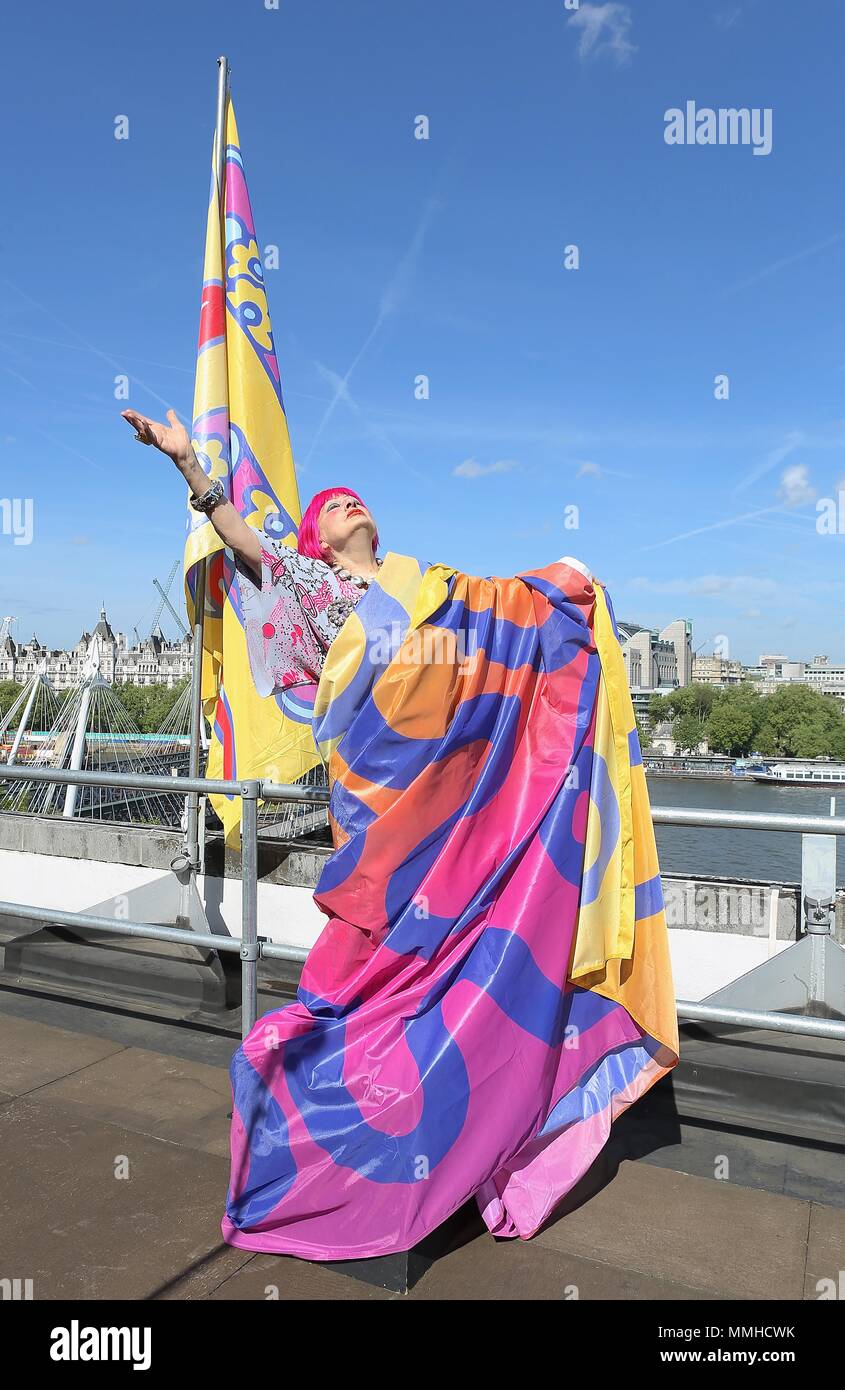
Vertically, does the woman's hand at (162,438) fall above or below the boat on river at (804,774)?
above

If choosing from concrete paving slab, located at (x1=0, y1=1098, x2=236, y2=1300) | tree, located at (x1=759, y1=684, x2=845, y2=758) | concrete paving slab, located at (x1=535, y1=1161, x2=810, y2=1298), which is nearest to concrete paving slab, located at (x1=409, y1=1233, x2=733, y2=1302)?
concrete paving slab, located at (x1=535, y1=1161, x2=810, y2=1298)

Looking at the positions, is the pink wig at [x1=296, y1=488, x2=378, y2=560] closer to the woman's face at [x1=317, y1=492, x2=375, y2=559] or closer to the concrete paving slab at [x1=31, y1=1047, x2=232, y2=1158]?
the woman's face at [x1=317, y1=492, x2=375, y2=559]

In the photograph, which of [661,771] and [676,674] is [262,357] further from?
[676,674]

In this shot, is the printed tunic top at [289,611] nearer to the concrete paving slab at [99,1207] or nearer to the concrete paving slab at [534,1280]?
the concrete paving slab at [99,1207]

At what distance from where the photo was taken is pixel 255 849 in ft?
8.73

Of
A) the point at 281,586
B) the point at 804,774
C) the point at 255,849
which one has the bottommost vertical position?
the point at 804,774

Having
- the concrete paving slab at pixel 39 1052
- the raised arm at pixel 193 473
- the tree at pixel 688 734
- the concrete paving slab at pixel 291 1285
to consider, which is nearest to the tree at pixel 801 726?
the tree at pixel 688 734

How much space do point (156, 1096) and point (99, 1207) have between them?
60 cm

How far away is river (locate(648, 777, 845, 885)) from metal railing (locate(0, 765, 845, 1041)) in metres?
15.5

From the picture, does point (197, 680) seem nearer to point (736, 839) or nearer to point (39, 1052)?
point (39, 1052)

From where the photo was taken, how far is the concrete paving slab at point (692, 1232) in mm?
1892

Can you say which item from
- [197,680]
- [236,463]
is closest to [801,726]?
[236,463]

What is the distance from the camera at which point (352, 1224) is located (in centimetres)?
197

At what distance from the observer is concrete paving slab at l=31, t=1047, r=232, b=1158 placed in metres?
2.51
